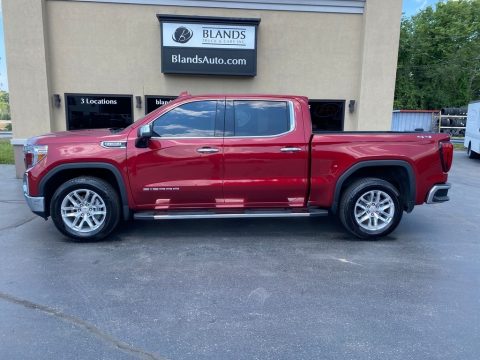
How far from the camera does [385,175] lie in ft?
18.9

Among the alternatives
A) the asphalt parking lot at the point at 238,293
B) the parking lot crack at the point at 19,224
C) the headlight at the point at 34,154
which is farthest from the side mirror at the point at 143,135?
the parking lot crack at the point at 19,224

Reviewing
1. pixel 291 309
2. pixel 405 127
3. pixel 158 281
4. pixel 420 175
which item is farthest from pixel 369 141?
pixel 405 127

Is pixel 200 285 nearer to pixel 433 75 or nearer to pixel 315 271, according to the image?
pixel 315 271

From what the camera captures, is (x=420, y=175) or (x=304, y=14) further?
(x=304, y=14)

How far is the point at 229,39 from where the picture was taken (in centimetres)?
979

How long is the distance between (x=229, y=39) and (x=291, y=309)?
7834mm

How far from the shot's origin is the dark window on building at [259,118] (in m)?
5.37

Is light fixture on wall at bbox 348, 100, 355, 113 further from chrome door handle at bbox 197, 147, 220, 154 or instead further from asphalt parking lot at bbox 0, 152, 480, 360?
chrome door handle at bbox 197, 147, 220, 154

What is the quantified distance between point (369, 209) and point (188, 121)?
2843mm

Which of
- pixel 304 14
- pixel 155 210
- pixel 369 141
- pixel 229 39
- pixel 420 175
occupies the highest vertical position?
pixel 304 14

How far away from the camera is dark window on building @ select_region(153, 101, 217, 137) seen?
17.3 feet

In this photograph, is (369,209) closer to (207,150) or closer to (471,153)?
(207,150)

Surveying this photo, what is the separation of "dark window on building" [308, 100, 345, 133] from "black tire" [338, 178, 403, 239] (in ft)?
17.2

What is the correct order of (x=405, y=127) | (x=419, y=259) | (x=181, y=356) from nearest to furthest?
(x=181, y=356) → (x=419, y=259) → (x=405, y=127)
